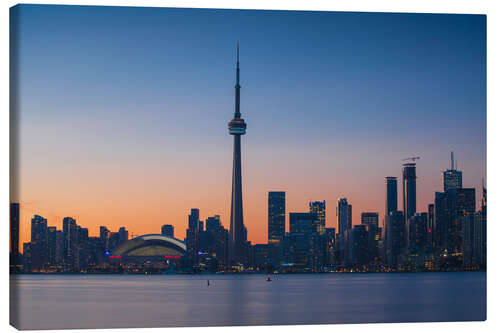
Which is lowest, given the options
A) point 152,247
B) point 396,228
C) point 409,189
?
point 152,247

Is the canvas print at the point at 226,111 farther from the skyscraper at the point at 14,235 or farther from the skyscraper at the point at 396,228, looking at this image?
the skyscraper at the point at 396,228

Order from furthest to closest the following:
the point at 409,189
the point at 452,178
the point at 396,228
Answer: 1. the point at 396,228
2. the point at 409,189
3. the point at 452,178

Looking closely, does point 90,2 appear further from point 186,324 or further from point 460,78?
point 186,324

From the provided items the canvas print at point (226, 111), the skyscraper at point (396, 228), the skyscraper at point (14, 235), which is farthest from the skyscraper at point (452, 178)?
the skyscraper at point (396, 228)

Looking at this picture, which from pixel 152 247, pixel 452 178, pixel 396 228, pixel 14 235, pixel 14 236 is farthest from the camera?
pixel 152 247

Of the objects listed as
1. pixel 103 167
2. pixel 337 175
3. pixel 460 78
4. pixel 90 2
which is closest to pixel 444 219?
pixel 337 175

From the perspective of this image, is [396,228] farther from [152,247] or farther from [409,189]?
[152,247]

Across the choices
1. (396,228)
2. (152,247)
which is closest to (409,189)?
(396,228)

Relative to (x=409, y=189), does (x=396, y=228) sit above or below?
below
